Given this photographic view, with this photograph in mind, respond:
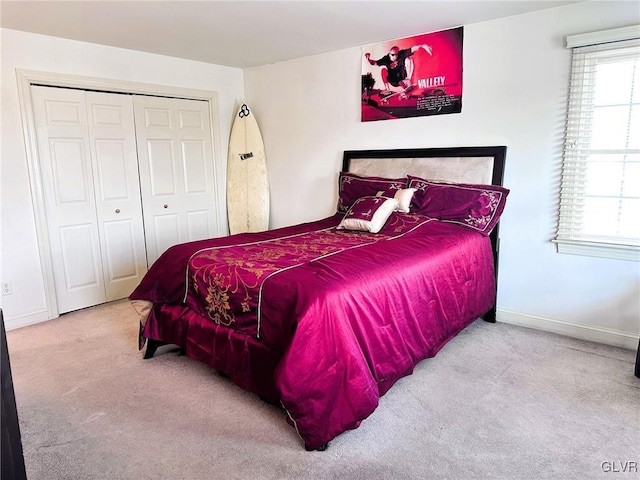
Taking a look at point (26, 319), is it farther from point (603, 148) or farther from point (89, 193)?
point (603, 148)

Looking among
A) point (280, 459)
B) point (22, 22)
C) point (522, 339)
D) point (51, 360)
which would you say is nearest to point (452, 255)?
point (522, 339)

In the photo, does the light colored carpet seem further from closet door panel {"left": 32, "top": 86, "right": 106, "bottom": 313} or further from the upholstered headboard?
the upholstered headboard

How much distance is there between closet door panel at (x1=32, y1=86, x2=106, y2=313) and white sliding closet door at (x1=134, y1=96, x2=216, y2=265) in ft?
1.62

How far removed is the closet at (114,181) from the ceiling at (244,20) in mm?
575

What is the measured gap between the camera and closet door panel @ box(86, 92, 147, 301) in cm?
379

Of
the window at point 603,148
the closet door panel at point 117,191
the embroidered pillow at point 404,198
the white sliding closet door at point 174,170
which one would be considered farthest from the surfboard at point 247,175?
the window at point 603,148

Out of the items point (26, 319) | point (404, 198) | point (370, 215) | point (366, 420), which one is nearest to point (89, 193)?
point (26, 319)

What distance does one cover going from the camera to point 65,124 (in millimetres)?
3586

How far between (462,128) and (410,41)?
87cm

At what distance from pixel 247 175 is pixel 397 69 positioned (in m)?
1.96

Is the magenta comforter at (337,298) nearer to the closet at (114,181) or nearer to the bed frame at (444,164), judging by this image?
the bed frame at (444,164)

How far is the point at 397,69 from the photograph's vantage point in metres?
3.69

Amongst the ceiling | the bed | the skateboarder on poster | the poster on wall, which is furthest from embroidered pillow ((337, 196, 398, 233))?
the ceiling

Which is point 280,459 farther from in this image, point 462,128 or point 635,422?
point 462,128
